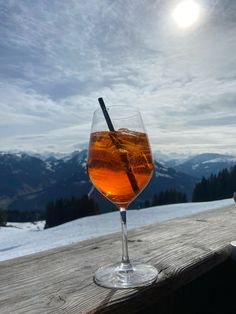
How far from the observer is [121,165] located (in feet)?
4.43

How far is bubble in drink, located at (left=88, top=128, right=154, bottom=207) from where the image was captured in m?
1.36

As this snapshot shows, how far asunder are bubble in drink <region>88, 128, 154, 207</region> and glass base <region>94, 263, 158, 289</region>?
243 millimetres

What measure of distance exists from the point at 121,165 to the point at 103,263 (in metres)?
0.46

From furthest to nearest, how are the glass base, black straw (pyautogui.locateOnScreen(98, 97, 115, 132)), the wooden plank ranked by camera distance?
1. black straw (pyautogui.locateOnScreen(98, 97, 115, 132))
2. the glass base
3. the wooden plank

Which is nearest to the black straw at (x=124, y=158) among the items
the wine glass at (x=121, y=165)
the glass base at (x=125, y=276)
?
the wine glass at (x=121, y=165)

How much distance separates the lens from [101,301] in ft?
3.80

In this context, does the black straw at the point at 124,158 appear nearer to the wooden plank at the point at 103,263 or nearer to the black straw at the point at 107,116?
the black straw at the point at 107,116

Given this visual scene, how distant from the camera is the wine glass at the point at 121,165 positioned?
1.35m

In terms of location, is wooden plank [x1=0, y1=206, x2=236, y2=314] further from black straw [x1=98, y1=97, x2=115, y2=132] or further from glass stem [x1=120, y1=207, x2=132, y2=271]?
black straw [x1=98, y1=97, x2=115, y2=132]

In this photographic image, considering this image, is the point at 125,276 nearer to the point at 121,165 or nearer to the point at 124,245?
the point at 124,245

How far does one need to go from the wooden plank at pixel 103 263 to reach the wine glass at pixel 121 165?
2.8 inches

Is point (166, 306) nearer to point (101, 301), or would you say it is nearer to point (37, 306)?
point (101, 301)

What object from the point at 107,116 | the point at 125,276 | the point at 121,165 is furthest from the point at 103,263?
the point at 107,116

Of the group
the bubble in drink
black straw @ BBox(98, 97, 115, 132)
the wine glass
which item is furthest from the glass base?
black straw @ BBox(98, 97, 115, 132)
